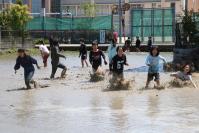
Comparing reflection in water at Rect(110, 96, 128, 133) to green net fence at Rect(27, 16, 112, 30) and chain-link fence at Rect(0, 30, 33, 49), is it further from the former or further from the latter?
green net fence at Rect(27, 16, 112, 30)

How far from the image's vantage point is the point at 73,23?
6094 centimetres

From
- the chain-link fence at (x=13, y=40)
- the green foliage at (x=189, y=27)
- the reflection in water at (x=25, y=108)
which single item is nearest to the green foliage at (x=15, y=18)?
the chain-link fence at (x=13, y=40)

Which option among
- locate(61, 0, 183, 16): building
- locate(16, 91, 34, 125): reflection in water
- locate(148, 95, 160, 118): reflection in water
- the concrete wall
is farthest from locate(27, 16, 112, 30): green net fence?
locate(148, 95, 160, 118): reflection in water

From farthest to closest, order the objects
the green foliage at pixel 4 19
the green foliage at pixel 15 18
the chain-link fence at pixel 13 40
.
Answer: the green foliage at pixel 4 19 < the green foliage at pixel 15 18 < the chain-link fence at pixel 13 40

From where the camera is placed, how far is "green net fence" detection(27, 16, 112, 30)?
199 ft

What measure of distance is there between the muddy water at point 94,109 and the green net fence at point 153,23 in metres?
33.8

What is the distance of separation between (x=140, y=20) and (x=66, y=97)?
1529 inches

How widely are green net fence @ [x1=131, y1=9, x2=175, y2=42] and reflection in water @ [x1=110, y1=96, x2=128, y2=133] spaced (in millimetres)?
38541

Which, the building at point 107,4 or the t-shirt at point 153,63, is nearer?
the t-shirt at point 153,63

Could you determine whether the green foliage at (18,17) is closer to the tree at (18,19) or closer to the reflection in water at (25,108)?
the tree at (18,19)

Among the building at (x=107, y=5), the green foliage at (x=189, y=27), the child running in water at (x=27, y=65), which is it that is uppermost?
the building at (x=107, y=5)

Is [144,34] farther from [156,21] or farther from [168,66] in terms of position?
[168,66]

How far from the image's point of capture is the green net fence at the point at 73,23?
199 feet

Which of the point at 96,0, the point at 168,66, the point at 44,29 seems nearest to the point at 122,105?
the point at 168,66
